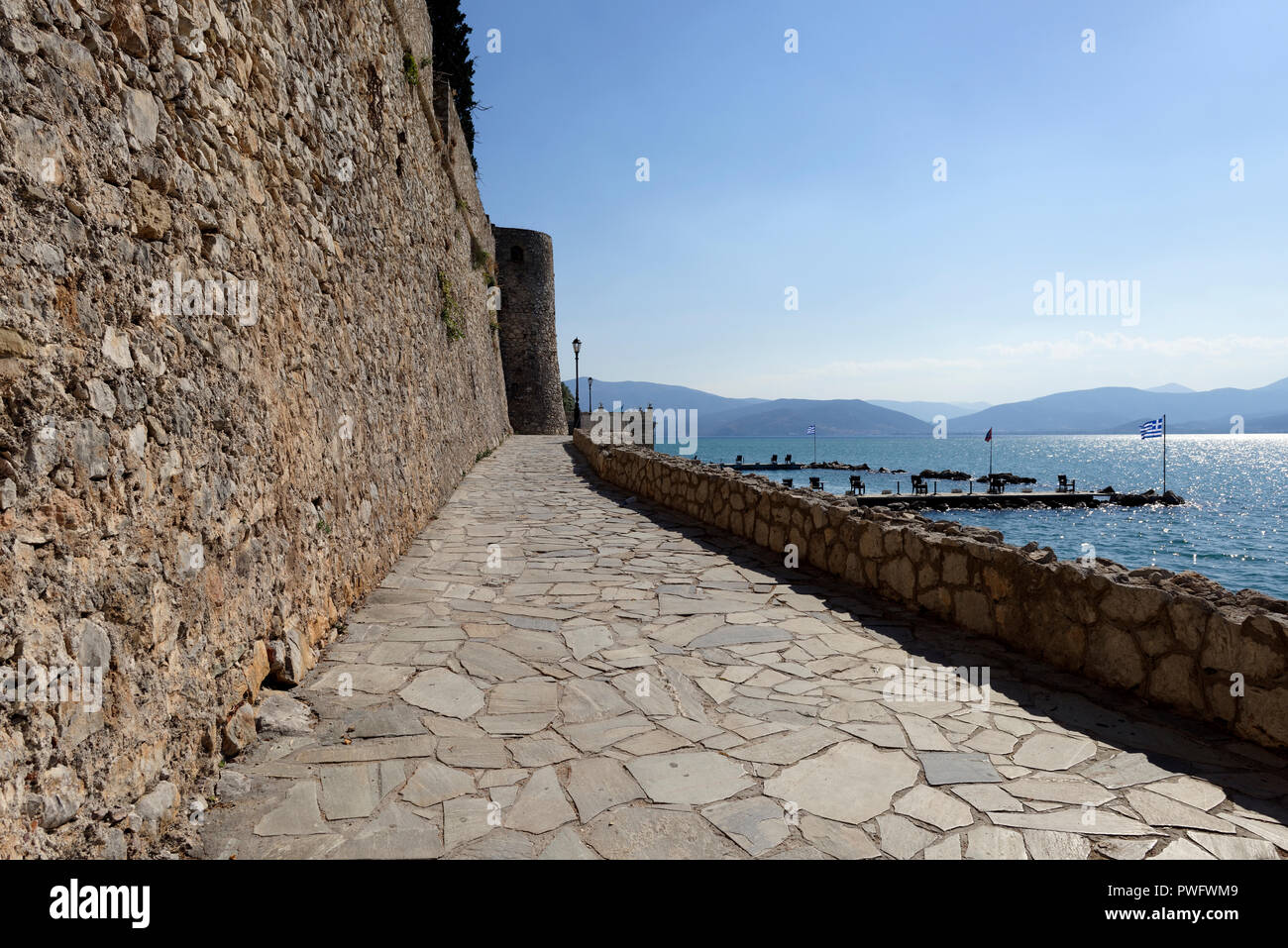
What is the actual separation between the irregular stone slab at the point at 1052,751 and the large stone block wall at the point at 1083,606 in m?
0.71

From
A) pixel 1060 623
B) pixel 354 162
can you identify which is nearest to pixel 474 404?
pixel 354 162

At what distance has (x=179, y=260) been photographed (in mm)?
2877

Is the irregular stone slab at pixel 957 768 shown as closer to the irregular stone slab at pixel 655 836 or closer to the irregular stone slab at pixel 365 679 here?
the irregular stone slab at pixel 655 836

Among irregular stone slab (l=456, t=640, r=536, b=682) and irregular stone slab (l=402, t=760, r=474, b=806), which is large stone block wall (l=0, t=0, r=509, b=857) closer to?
irregular stone slab (l=402, t=760, r=474, b=806)

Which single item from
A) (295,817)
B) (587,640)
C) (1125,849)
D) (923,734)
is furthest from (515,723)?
(1125,849)

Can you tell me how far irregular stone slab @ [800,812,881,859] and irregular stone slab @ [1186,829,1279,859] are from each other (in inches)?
46.8

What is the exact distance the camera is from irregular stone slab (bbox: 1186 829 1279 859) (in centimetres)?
235

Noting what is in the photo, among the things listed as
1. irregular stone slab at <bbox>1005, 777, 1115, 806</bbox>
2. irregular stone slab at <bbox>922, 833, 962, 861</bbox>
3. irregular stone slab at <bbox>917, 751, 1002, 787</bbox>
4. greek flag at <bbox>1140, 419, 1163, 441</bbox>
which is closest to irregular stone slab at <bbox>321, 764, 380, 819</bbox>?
irregular stone slab at <bbox>922, 833, 962, 861</bbox>

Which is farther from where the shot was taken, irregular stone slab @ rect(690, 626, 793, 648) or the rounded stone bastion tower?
the rounded stone bastion tower

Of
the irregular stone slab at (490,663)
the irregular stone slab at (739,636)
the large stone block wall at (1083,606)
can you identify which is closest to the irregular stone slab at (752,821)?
the irregular stone slab at (490,663)

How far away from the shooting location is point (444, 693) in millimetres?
3691

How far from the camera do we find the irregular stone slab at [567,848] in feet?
7.72

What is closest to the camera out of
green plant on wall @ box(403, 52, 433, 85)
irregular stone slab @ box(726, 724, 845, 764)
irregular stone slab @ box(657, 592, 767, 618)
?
irregular stone slab @ box(726, 724, 845, 764)
